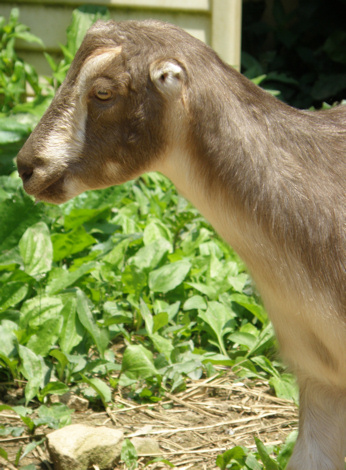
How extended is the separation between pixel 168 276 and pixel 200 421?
1.01 metres

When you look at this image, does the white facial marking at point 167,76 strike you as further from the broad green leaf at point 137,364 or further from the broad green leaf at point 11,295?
the broad green leaf at point 11,295

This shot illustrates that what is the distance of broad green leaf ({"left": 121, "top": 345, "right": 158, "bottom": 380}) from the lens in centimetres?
382

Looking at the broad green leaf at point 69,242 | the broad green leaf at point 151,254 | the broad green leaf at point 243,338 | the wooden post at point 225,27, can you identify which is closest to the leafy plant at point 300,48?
the wooden post at point 225,27

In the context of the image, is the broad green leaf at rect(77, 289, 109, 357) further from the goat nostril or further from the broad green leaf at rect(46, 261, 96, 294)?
the goat nostril

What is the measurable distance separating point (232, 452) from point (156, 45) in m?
1.70

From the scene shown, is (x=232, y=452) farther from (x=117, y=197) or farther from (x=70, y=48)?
(x=70, y=48)

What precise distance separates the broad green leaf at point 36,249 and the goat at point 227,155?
1479mm

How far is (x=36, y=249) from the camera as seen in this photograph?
169 inches

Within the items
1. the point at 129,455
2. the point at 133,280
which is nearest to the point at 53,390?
the point at 129,455

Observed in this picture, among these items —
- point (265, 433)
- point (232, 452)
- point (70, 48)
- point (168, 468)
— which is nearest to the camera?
point (232, 452)

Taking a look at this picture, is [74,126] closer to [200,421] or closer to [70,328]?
[70,328]

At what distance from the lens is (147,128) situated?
2648mm

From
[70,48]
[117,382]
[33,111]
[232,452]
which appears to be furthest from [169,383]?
[70,48]

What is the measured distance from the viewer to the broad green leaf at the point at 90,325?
12.5 ft
